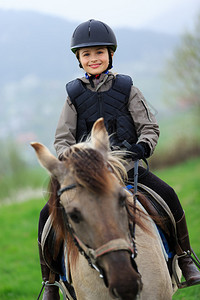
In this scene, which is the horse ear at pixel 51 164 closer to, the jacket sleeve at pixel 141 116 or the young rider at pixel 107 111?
the young rider at pixel 107 111

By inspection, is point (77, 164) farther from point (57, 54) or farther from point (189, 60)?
point (57, 54)

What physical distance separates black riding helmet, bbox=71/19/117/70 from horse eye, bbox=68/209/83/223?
181 cm

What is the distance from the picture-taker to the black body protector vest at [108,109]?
3396mm

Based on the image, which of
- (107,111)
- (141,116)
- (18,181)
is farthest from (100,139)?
(18,181)

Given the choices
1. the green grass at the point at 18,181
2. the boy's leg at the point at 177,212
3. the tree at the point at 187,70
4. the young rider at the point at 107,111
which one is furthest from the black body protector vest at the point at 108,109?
the green grass at the point at 18,181

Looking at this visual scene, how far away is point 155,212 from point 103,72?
4.64 feet

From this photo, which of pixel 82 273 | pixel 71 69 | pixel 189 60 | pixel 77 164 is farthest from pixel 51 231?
pixel 71 69

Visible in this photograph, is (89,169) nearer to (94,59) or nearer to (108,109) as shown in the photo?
(108,109)

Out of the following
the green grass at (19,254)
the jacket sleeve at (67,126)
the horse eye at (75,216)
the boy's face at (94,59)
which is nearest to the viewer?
the horse eye at (75,216)

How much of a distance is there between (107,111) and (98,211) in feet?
4.67

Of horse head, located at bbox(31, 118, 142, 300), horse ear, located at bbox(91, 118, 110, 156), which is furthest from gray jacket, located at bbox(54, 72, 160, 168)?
horse head, located at bbox(31, 118, 142, 300)

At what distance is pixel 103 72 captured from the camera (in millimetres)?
3576

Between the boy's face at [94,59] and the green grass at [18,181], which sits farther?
the green grass at [18,181]

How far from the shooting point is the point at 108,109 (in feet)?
11.1
